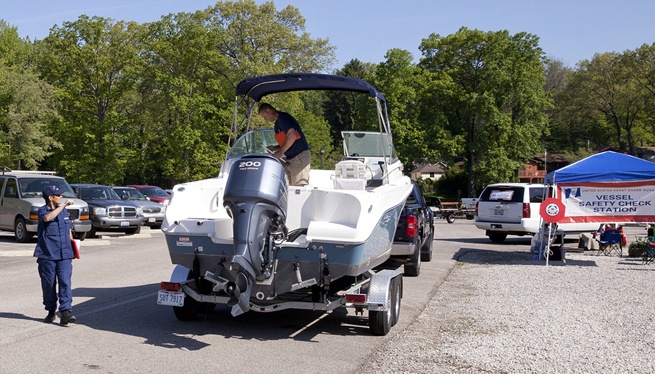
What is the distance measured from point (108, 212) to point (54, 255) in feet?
53.0

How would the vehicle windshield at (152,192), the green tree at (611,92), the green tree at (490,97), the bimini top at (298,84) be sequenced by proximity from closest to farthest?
the bimini top at (298,84), the vehicle windshield at (152,192), the green tree at (490,97), the green tree at (611,92)

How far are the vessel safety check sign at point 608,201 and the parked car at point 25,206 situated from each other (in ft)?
44.4

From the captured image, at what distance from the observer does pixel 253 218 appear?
805cm

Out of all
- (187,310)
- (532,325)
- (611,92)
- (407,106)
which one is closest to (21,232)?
(187,310)

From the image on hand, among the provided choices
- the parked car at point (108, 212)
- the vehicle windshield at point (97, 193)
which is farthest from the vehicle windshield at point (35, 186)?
the vehicle windshield at point (97, 193)

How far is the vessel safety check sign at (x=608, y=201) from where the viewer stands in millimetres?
17500

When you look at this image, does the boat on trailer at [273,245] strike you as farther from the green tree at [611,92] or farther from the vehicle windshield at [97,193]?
the green tree at [611,92]

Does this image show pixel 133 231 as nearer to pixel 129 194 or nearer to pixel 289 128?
pixel 129 194

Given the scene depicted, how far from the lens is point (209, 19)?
57.1 meters

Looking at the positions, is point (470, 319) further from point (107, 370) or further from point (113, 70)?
point (113, 70)

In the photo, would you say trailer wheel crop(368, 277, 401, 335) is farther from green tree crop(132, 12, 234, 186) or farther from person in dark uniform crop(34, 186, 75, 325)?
green tree crop(132, 12, 234, 186)

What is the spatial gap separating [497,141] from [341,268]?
57.3 m

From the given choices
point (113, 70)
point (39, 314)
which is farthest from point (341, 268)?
point (113, 70)

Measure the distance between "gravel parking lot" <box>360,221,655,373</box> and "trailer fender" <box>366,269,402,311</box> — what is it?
1.50 ft
